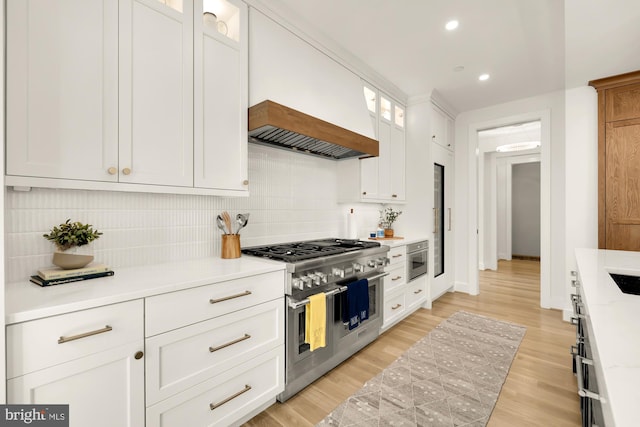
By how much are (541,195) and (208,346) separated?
450 centimetres

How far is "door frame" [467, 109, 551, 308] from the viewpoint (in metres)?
3.91

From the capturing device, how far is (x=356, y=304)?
7.88ft

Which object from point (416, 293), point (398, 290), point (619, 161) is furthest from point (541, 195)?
point (398, 290)

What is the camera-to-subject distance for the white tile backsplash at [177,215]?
1.44 meters

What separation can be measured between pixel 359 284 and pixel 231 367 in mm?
1193

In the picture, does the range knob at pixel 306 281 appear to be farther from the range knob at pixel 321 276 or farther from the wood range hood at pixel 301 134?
the wood range hood at pixel 301 134

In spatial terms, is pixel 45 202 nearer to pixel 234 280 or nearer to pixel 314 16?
pixel 234 280

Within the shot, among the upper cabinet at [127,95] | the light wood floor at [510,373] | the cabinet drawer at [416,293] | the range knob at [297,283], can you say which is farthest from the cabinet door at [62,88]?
the cabinet drawer at [416,293]

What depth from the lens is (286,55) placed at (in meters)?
2.32

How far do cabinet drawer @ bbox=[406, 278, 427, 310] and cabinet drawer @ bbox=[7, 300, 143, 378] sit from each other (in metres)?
2.90

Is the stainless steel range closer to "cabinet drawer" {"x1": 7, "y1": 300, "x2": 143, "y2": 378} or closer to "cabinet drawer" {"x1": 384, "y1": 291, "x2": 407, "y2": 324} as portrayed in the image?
"cabinet drawer" {"x1": 384, "y1": 291, "x2": 407, "y2": 324}

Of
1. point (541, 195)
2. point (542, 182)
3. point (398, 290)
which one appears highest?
point (542, 182)

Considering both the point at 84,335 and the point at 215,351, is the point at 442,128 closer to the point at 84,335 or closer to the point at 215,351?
the point at 215,351

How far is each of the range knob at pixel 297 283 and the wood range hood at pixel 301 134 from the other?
1043mm
